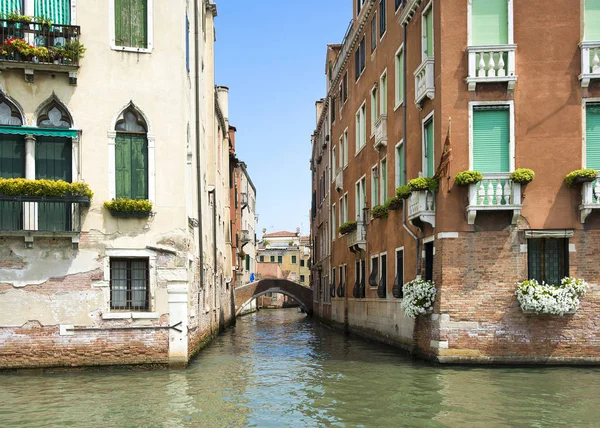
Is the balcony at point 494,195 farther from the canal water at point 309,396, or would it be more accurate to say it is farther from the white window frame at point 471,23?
the canal water at point 309,396

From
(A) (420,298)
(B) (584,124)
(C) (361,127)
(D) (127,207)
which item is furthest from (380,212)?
(D) (127,207)

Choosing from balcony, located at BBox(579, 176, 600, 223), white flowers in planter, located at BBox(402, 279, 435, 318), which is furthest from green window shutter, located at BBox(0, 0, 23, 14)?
balcony, located at BBox(579, 176, 600, 223)

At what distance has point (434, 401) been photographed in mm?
9711

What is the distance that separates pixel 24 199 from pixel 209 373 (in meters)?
4.23

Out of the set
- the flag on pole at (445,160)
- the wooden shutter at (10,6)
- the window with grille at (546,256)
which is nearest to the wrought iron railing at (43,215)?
the wooden shutter at (10,6)

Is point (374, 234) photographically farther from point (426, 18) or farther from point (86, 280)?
point (86, 280)

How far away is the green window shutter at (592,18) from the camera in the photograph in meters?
13.0

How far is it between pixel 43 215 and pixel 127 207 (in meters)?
1.40

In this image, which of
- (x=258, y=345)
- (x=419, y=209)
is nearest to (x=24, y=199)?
(x=419, y=209)

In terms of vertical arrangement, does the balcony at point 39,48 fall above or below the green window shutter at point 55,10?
below

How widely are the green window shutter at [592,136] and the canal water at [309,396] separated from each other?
356 centimetres

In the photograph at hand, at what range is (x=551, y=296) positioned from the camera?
12.3m

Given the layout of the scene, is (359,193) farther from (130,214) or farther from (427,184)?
(130,214)

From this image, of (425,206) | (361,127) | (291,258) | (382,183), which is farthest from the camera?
(291,258)
